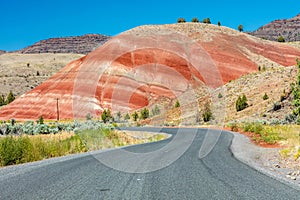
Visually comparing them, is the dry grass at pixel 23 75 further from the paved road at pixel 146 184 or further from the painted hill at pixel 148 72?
the paved road at pixel 146 184

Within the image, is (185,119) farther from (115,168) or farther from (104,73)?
(115,168)

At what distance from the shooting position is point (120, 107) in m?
79.7

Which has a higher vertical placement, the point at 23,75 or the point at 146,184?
the point at 23,75

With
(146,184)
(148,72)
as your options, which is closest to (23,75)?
(148,72)

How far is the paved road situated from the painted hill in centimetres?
5666

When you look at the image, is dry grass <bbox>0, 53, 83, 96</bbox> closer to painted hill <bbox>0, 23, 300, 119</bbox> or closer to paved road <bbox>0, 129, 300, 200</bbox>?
→ painted hill <bbox>0, 23, 300, 119</bbox>

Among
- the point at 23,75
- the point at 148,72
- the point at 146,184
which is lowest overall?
the point at 146,184

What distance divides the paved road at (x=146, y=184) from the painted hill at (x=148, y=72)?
56661mm

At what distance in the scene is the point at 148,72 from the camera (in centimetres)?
8912

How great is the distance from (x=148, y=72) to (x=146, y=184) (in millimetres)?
82138

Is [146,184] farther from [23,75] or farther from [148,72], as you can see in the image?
[23,75]

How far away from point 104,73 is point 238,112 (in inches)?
1687

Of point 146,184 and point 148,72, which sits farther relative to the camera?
point 148,72

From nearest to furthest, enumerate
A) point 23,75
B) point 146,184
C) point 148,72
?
1. point 146,184
2. point 148,72
3. point 23,75
